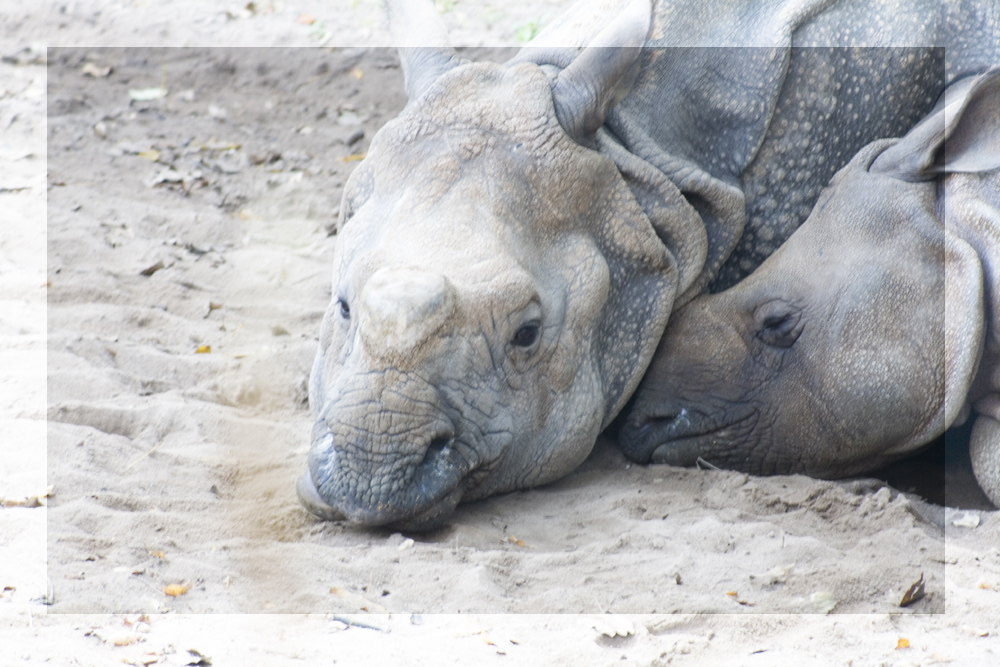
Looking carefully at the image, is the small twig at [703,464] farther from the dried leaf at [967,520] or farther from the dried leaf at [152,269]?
the dried leaf at [152,269]

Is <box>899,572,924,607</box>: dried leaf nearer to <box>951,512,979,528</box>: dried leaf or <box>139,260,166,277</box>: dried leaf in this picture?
<box>951,512,979,528</box>: dried leaf

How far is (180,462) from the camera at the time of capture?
14.8 feet

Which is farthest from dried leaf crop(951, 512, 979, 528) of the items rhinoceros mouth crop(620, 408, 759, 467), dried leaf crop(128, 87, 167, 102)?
dried leaf crop(128, 87, 167, 102)

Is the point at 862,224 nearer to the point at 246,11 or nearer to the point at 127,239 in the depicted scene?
the point at 127,239

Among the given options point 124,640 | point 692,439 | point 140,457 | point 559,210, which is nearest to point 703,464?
point 692,439

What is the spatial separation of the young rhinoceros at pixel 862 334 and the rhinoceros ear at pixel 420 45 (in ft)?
4.56

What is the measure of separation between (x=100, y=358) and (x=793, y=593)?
328cm

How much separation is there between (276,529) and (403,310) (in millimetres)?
869

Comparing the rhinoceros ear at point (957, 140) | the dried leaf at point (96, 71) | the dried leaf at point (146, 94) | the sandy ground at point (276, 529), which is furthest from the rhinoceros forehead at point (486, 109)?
the dried leaf at point (96, 71)

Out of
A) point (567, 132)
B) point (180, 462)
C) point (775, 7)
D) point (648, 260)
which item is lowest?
point (180, 462)

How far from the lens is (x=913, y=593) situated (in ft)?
11.7

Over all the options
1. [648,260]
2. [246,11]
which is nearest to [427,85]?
[648,260]

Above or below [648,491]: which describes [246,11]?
above

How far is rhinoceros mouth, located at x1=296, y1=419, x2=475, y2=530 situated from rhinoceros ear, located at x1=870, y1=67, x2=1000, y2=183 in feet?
7.09
